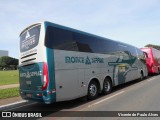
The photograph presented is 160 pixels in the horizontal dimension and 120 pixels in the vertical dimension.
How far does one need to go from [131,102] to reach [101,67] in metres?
3.03

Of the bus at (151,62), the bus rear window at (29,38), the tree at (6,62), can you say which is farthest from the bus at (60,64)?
the tree at (6,62)

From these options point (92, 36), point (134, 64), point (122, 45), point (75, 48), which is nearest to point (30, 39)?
point (75, 48)

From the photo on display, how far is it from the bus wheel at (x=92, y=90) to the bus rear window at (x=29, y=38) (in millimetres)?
3322

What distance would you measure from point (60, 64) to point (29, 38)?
5.84 ft

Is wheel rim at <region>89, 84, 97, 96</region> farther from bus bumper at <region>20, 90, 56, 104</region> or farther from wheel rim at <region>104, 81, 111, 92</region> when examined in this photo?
bus bumper at <region>20, 90, 56, 104</region>

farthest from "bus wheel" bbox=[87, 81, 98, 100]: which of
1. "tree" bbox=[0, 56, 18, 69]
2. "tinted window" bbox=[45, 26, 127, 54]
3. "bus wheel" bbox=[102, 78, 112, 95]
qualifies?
"tree" bbox=[0, 56, 18, 69]

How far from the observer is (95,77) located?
1196 cm

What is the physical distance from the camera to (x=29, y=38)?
10.3m

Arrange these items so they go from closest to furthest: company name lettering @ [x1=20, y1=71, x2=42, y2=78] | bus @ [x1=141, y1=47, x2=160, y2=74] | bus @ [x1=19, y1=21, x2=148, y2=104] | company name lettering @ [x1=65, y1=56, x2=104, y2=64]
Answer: bus @ [x1=19, y1=21, x2=148, y2=104], company name lettering @ [x1=20, y1=71, x2=42, y2=78], company name lettering @ [x1=65, y1=56, x2=104, y2=64], bus @ [x1=141, y1=47, x2=160, y2=74]

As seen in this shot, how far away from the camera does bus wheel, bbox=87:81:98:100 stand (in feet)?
37.7

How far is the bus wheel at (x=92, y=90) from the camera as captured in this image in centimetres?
1148

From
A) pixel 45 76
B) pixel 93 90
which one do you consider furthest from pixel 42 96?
pixel 93 90

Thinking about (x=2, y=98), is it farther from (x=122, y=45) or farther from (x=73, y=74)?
(x=122, y=45)

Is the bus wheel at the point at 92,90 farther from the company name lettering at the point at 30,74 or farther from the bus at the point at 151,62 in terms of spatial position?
the bus at the point at 151,62
